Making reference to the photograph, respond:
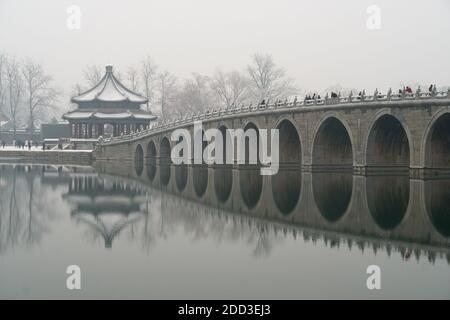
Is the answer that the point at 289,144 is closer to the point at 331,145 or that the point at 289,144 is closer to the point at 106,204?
the point at 331,145

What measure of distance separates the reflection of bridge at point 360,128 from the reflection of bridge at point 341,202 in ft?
6.18

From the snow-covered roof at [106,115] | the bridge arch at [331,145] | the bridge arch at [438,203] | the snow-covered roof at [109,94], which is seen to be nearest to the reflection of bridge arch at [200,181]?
the bridge arch at [331,145]

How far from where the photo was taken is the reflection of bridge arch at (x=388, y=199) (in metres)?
20.0

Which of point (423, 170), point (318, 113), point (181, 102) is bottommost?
point (423, 170)

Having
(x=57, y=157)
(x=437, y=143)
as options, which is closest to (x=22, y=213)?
(x=437, y=143)

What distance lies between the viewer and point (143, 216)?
22594 mm

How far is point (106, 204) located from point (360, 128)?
625 inches

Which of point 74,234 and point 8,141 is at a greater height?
point 8,141

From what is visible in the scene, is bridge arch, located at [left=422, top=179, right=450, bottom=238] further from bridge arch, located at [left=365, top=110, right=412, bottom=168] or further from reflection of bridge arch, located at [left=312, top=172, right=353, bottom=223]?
bridge arch, located at [left=365, top=110, right=412, bottom=168]

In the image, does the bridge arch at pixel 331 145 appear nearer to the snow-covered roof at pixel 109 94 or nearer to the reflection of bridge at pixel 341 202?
the reflection of bridge at pixel 341 202

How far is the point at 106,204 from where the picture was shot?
85.8 feet

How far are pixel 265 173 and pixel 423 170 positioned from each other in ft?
34.5
